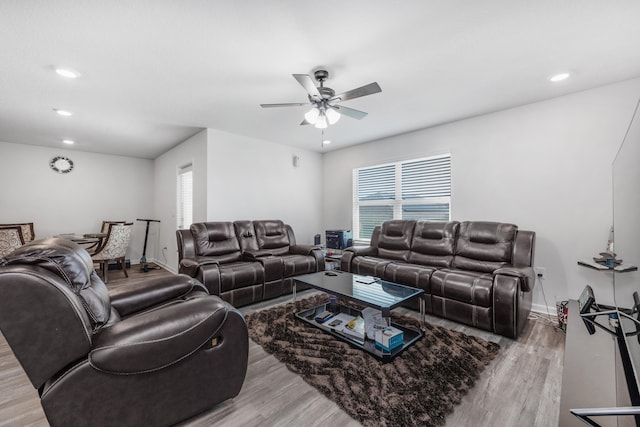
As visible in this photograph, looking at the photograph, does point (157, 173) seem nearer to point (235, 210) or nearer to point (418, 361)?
point (235, 210)

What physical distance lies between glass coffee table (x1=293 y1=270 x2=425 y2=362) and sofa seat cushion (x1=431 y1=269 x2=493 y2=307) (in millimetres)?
338

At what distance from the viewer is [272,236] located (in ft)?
14.1

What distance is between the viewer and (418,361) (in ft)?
6.65

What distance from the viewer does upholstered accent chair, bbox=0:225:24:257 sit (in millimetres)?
4039

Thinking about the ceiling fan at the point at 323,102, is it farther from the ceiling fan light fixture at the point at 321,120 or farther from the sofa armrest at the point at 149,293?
the sofa armrest at the point at 149,293

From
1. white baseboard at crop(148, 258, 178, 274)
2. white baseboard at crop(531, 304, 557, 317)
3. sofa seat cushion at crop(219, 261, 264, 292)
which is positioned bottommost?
white baseboard at crop(148, 258, 178, 274)

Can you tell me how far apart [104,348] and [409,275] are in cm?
272

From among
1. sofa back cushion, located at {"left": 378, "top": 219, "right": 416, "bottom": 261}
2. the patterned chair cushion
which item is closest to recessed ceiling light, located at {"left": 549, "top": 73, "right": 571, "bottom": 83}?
sofa back cushion, located at {"left": 378, "top": 219, "right": 416, "bottom": 261}

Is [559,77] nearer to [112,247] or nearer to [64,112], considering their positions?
[64,112]

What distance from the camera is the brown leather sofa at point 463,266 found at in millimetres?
2424

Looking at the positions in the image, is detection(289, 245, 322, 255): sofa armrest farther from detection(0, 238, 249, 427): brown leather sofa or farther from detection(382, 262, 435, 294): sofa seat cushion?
detection(0, 238, 249, 427): brown leather sofa

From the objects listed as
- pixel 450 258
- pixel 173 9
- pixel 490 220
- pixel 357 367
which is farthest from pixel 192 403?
pixel 490 220

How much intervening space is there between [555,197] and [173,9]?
13.4ft

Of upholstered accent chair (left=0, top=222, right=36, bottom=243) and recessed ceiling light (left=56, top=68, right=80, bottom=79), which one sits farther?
upholstered accent chair (left=0, top=222, right=36, bottom=243)
